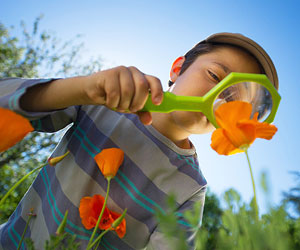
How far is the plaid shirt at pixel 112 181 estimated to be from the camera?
3.29ft

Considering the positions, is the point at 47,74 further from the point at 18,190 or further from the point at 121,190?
the point at 121,190

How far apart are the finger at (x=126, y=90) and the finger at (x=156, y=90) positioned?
1.7 inches

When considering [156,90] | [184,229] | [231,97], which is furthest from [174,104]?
[184,229]

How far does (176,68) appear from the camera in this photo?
54.7 inches

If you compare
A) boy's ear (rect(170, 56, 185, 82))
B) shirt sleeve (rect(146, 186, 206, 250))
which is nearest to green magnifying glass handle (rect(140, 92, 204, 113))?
shirt sleeve (rect(146, 186, 206, 250))

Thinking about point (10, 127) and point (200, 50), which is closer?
point (10, 127)

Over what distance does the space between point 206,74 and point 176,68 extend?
35 centimetres

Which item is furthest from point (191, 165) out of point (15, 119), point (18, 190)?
point (18, 190)

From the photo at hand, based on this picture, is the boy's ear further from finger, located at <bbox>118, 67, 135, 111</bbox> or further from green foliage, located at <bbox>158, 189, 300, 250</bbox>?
green foliage, located at <bbox>158, 189, 300, 250</bbox>

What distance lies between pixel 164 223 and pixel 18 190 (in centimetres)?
764

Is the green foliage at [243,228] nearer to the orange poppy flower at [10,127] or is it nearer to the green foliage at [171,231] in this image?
the green foliage at [171,231]

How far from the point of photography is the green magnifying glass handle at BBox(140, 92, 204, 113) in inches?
22.6

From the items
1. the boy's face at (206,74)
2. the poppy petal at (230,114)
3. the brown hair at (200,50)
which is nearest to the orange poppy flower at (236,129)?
the poppy petal at (230,114)

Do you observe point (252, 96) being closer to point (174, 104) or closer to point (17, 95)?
Result: point (174, 104)
